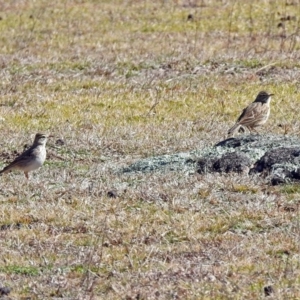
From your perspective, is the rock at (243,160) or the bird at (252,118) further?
the bird at (252,118)

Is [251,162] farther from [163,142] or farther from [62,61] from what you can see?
[62,61]

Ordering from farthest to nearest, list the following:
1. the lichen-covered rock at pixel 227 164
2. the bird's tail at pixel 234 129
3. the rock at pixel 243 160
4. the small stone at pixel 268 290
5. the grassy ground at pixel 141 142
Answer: the bird's tail at pixel 234 129, the lichen-covered rock at pixel 227 164, the rock at pixel 243 160, the grassy ground at pixel 141 142, the small stone at pixel 268 290

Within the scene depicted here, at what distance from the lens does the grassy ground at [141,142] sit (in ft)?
24.3

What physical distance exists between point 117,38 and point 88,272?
13063mm

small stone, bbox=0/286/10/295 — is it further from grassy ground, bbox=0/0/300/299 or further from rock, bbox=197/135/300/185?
rock, bbox=197/135/300/185

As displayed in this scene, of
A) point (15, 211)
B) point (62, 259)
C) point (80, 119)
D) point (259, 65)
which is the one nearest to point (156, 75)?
point (259, 65)

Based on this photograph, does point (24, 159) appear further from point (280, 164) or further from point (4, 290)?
point (4, 290)

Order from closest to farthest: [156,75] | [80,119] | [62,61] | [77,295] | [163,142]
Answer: [77,295]
[163,142]
[80,119]
[156,75]
[62,61]

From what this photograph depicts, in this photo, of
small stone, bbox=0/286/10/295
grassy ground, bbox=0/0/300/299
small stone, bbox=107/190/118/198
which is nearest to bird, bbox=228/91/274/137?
grassy ground, bbox=0/0/300/299

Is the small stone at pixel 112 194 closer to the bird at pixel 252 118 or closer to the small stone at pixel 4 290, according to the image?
the small stone at pixel 4 290

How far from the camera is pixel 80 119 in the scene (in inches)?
539

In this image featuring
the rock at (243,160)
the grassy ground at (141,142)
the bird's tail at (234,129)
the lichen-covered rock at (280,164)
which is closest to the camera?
the grassy ground at (141,142)

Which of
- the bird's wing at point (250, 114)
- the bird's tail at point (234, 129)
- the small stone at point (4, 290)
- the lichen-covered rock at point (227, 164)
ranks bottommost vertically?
the bird's tail at point (234, 129)

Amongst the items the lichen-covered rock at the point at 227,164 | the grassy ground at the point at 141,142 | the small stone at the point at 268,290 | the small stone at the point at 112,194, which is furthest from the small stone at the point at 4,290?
the lichen-covered rock at the point at 227,164
